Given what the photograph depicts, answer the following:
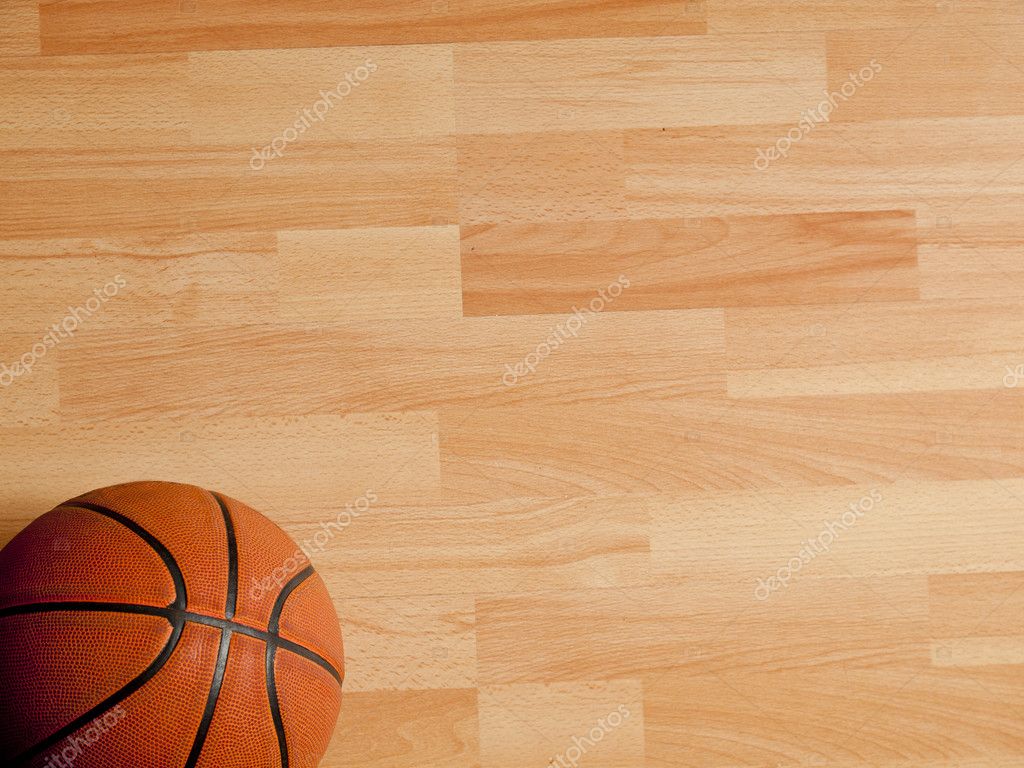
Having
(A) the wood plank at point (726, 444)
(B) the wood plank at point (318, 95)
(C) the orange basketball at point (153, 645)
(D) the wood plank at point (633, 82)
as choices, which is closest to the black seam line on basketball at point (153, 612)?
(C) the orange basketball at point (153, 645)

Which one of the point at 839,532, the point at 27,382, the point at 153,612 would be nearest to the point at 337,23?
the point at 27,382

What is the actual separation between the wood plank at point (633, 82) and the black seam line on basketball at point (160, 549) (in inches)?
34.2

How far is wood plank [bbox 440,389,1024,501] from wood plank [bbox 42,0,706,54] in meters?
0.68

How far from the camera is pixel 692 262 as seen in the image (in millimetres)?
1562

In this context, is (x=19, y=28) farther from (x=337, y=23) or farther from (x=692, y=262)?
(x=692, y=262)

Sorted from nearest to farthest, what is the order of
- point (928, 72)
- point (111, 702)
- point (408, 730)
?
point (111, 702) → point (408, 730) → point (928, 72)

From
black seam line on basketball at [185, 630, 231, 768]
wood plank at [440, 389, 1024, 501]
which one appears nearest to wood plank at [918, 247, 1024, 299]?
wood plank at [440, 389, 1024, 501]

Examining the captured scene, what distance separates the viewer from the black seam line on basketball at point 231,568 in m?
1.08

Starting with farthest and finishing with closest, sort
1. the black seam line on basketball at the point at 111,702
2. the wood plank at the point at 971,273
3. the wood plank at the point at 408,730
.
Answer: the wood plank at the point at 971,273
the wood plank at the point at 408,730
the black seam line on basketball at the point at 111,702

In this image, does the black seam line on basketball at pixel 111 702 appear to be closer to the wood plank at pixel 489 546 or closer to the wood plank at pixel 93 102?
the wood plank at pixel 489 546

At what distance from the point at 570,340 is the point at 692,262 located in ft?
0.85

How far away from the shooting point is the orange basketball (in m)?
1.03

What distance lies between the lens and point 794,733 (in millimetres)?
1504

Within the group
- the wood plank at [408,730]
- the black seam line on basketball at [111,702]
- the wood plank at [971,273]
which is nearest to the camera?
the black seam line on basketball at [111,702]
